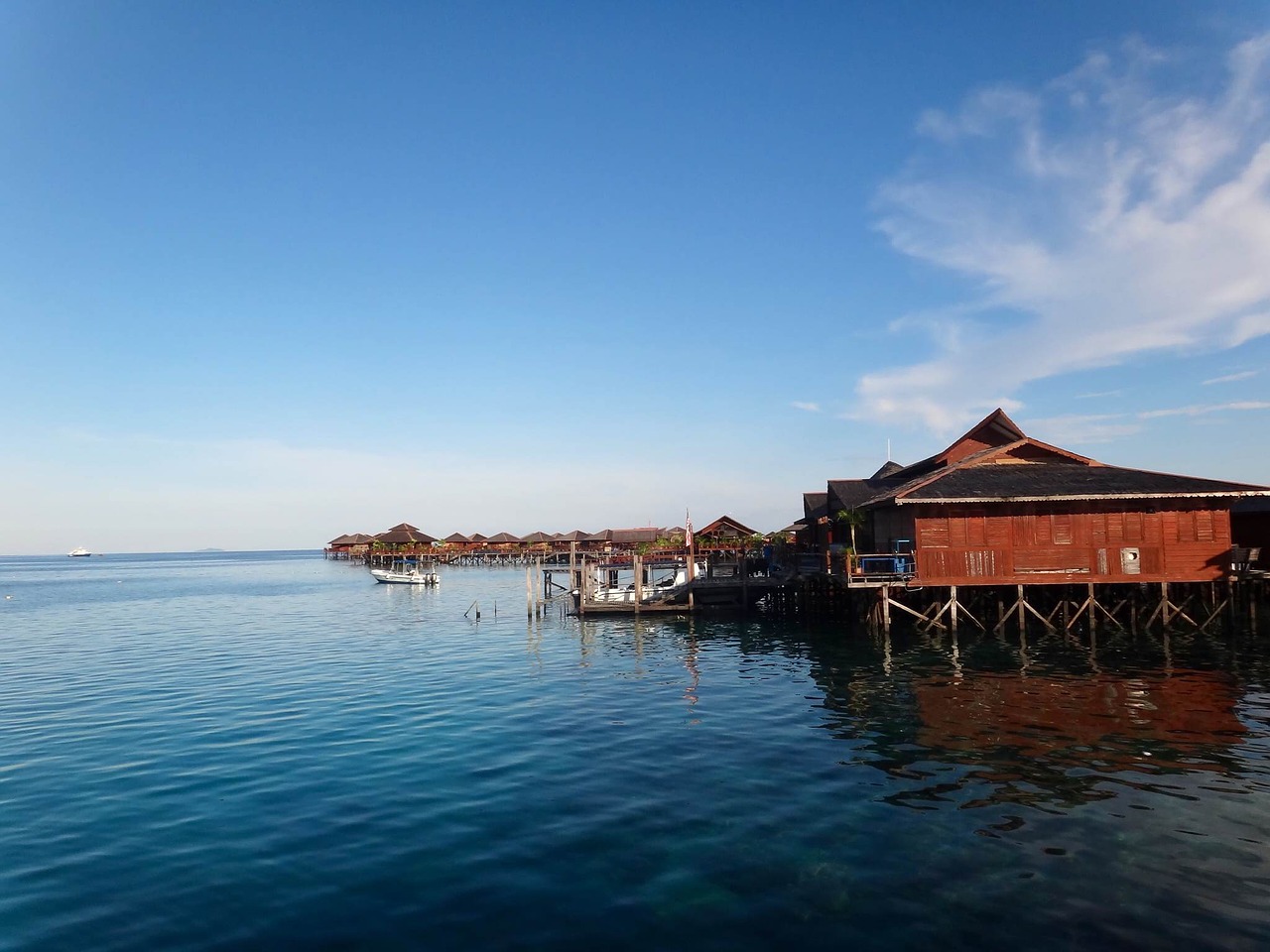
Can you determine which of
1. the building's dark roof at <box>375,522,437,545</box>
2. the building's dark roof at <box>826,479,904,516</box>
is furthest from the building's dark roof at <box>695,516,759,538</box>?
the building's dark roof at <box>375,522,437,545</box>

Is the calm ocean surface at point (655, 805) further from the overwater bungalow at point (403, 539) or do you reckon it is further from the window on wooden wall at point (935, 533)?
the overwater bungalow at point (403, 539)

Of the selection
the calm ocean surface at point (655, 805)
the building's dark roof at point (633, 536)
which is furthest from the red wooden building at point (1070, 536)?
the building's dark roof at point (633, 536)

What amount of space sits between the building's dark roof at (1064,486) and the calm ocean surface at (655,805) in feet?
22.4

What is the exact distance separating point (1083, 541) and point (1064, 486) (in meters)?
2.64

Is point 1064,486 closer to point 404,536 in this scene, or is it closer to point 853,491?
point 853,491

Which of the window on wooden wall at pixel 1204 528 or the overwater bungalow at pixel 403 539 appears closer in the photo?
the window on wooden wall at pixel 1204 528

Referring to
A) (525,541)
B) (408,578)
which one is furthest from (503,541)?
(408,578)

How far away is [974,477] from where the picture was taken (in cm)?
3675

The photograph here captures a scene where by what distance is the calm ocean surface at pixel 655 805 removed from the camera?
35.1ft

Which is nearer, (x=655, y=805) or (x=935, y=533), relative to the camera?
(x=655, y=805)

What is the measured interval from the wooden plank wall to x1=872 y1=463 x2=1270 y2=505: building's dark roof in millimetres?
889

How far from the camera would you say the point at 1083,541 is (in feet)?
113

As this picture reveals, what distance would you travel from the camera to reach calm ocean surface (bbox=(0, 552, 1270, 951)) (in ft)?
35.1

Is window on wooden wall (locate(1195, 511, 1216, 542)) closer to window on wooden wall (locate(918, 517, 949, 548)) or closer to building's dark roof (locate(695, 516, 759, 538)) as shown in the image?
window on wooden wall (locate(918, 517, 949, 548))
